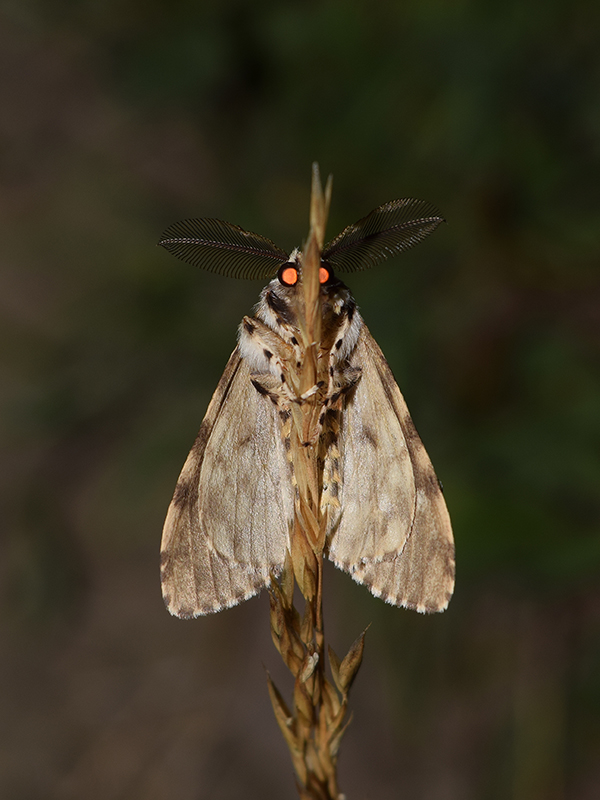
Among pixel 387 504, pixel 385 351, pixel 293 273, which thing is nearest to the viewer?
pixel 293 273

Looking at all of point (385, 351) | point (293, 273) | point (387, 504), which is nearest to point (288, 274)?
point (293, 273)

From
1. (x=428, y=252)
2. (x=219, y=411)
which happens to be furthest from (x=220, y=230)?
(x=428, y=252)

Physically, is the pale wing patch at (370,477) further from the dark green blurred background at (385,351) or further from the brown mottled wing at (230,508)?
the dark green blurred background at (385,351)

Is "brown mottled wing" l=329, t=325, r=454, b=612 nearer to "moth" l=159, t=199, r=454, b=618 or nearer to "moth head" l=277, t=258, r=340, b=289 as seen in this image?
"moth" l=159, t=199, r=454, b=618

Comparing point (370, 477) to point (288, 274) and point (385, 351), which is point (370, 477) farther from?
point (385, 351)

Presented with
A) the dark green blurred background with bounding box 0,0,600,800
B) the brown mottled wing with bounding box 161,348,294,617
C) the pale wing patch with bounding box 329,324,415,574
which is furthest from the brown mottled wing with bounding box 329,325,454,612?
the dark green blurred background with bounding box 0,0,600,800

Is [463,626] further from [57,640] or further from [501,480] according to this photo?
[57,640]

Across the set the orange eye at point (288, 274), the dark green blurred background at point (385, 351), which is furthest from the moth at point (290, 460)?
the dark green blurred background at point (385, 351)
